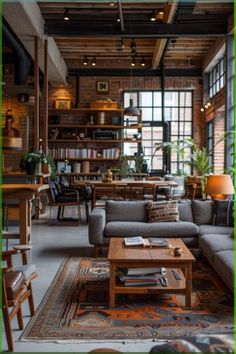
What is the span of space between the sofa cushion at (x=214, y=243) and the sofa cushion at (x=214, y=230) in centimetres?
22

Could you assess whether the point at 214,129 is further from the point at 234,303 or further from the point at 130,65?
the point at 234,303

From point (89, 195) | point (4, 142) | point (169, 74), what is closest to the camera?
point (4, 142)

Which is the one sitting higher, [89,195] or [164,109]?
[164,109]

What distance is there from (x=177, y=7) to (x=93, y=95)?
578cm

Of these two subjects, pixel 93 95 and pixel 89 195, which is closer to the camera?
pixel 89 195

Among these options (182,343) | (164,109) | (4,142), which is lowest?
(182,343)

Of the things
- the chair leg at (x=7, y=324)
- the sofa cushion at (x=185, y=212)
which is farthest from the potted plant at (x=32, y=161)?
the chair leg at (x=7, y=324)

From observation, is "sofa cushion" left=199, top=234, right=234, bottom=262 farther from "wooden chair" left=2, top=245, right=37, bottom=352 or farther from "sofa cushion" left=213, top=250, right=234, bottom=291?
"wooden chair" left=2, top=245, right=37, bottom=352

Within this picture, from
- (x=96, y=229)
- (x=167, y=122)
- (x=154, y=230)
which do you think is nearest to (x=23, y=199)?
(x=96, y=229)

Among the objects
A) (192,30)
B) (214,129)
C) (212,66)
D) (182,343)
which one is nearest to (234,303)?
(182,343)

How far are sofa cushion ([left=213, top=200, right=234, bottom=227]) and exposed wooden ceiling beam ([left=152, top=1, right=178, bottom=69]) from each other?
145 inches

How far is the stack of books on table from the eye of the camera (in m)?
4.27

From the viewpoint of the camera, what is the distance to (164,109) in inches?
549

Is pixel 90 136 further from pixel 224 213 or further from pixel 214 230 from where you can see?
pixel 214 230
